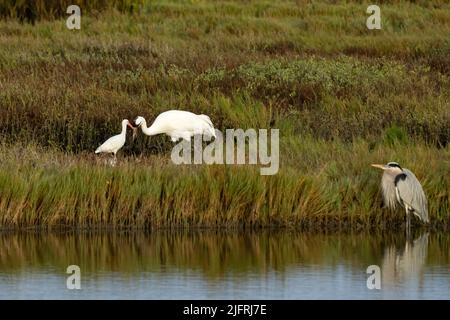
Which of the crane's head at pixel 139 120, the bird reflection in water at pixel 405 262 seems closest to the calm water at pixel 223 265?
the bird reflection in water at pixel 405 262

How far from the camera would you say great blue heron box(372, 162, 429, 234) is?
41.2 feet

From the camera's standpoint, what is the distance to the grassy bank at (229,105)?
12.7m

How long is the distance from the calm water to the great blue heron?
0.27 meters

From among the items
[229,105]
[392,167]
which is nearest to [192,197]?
[392,167]

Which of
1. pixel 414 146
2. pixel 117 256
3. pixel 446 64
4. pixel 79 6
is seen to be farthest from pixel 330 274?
pixel 79 6

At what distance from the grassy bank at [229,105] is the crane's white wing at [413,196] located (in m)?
0.40

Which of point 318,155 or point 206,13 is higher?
point 206,13

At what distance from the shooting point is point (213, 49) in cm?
2038

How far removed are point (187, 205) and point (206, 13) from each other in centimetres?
1161

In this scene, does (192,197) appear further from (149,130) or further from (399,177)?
(149,130)

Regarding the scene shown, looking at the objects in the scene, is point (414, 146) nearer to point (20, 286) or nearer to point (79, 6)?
point (20, 286)

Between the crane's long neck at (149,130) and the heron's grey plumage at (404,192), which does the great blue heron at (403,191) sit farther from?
the crane's long neck at (149,130)

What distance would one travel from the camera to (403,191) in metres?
12.5

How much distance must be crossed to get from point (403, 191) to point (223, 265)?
203 centimetres
